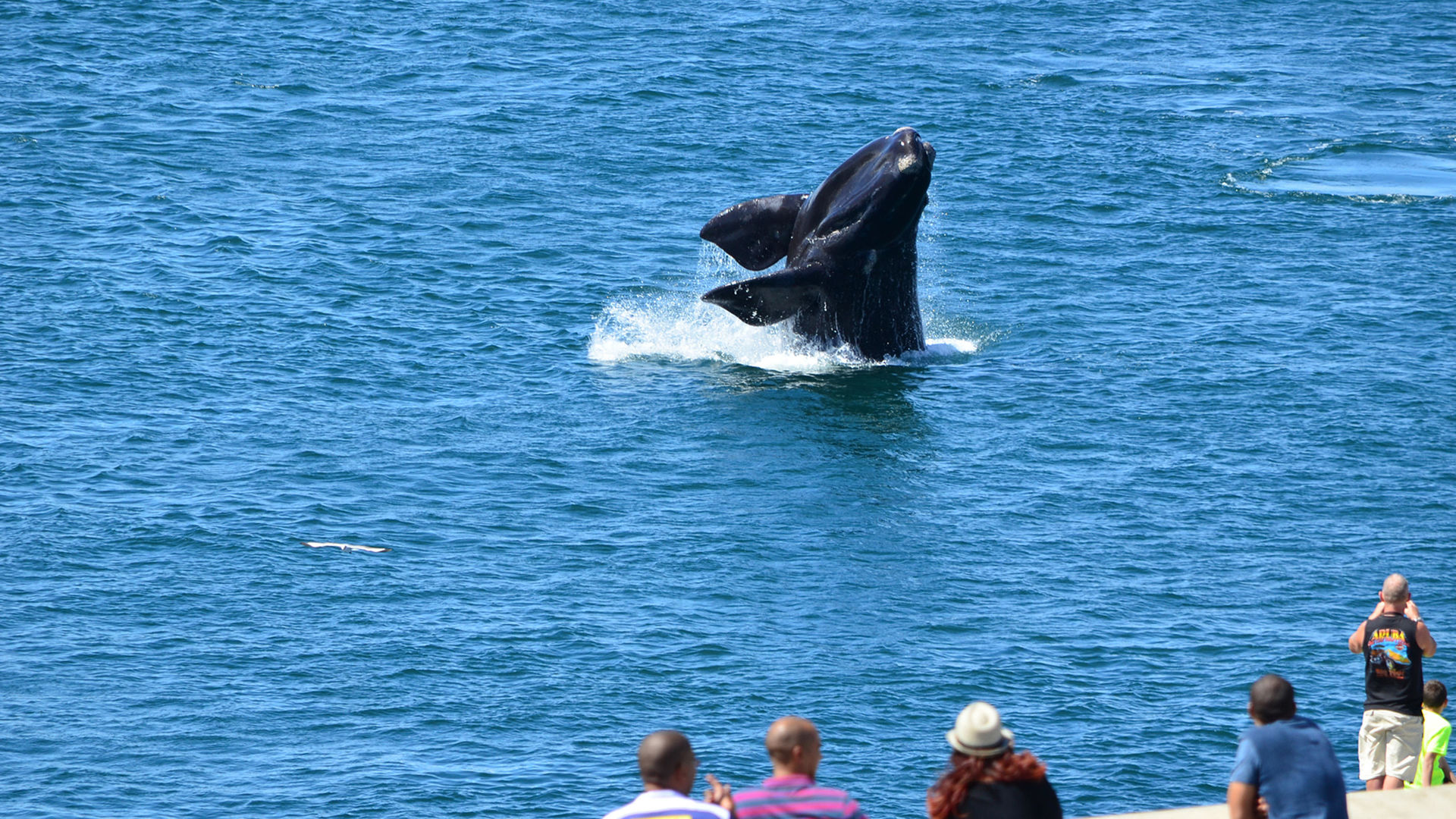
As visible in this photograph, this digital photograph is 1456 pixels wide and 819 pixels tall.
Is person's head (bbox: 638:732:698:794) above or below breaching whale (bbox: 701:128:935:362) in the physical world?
above

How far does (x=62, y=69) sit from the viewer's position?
5203cm

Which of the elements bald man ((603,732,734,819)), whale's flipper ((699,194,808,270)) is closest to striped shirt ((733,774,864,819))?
bald man ((603,732,734,819))

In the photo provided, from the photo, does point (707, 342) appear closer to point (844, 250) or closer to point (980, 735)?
point (844, 250)

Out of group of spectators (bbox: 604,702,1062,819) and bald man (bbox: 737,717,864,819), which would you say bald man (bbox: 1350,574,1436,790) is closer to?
group of spectators (bbox: 604,702,1062,819)

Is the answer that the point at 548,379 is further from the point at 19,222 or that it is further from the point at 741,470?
the point at 19,222

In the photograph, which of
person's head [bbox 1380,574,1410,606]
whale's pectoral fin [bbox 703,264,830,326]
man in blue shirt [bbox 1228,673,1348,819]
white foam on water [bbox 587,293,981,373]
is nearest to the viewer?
man in blue shirt [bbox 1228,673,1348,819]

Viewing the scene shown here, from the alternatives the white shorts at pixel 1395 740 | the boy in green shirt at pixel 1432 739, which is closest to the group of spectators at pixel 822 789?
the white shorts at pixel 1395 740

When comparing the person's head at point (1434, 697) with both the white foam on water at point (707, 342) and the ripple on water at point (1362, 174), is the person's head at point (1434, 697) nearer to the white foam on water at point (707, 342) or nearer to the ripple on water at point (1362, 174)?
the white foam on water at point (707, 342)

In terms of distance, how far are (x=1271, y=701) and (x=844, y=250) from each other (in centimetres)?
1874

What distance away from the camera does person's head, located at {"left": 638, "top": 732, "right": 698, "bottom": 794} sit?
1014 centimetres

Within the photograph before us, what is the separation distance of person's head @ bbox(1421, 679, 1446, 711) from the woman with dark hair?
313 inches

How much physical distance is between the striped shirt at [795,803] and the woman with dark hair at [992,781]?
49 cm

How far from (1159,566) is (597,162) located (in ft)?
80.4

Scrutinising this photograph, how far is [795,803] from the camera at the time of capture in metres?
10.2
